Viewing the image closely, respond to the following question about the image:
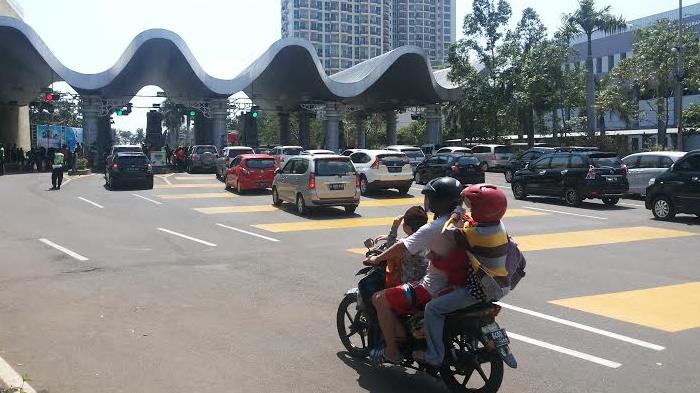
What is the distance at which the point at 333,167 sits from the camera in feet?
57.8

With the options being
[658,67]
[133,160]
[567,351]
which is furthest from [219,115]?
[567,351]

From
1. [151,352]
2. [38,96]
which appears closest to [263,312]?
[151,352]

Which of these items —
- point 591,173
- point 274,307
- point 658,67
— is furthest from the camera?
point 658,67

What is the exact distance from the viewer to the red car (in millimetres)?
23797

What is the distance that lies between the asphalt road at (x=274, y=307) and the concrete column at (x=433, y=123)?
4198 centimetres

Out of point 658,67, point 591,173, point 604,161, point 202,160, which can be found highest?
point 658,67

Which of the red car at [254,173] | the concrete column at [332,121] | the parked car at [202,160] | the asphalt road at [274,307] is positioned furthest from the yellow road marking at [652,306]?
the concrete column at [332,121]

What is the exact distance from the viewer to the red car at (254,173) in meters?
23.8

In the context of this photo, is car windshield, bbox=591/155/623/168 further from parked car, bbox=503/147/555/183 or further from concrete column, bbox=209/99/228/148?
concrete column, bbox=209/99/228/148

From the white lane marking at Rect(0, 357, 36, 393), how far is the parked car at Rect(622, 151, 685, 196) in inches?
781

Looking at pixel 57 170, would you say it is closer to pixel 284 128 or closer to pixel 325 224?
pixel 325 224

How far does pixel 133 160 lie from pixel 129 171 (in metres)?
0.56

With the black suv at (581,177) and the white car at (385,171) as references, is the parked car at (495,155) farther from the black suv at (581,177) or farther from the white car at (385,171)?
the black suv at (581,177)

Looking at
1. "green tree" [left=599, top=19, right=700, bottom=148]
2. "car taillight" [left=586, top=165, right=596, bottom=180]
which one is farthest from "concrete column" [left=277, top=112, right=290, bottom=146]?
"car taillight" [left=586, top=165, right=596, bottom=180]
